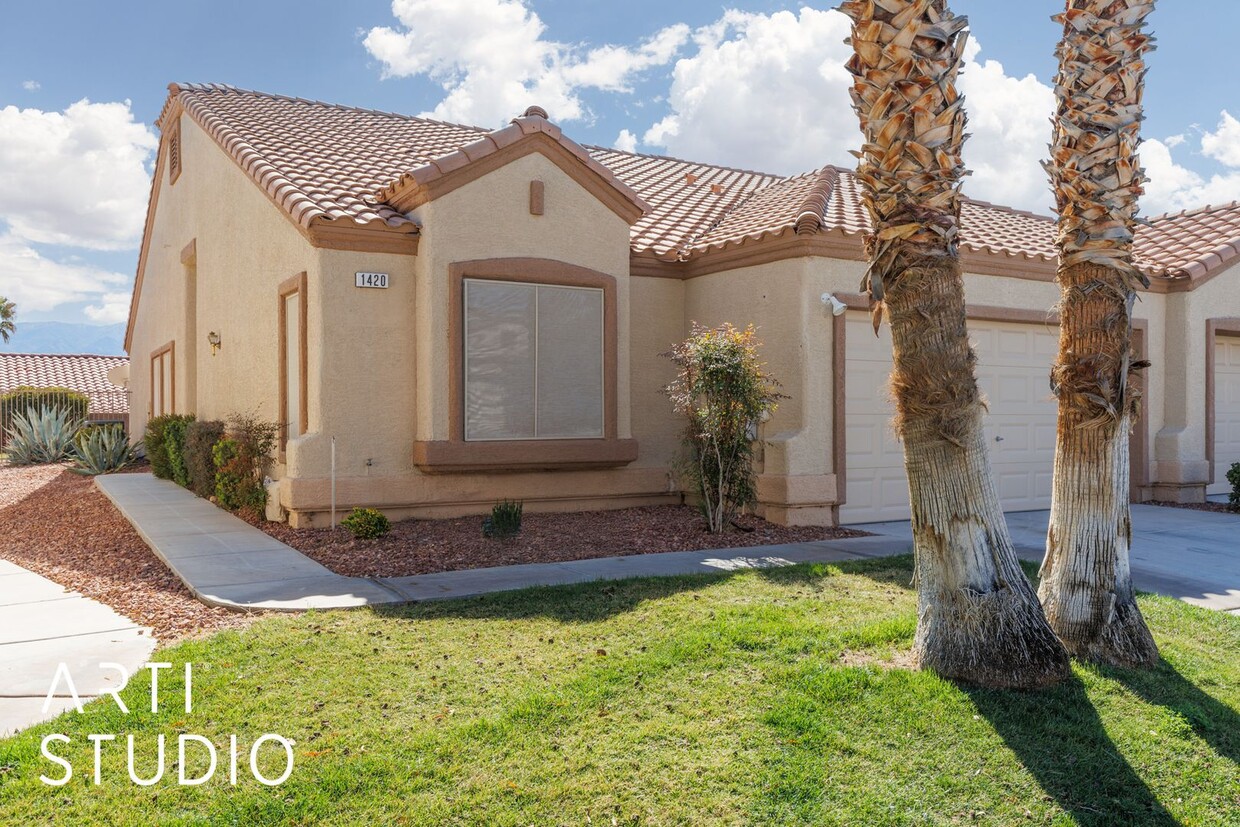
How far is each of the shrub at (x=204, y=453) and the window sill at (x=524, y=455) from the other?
14.0 feet

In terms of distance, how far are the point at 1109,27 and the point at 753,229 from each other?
6.25 metres

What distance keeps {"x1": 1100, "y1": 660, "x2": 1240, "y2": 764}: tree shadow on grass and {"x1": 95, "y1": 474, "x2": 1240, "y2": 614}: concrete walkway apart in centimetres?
237

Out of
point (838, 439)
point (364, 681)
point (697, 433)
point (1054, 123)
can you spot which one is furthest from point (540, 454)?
point (1054, 123)

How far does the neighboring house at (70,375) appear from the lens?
34719mm

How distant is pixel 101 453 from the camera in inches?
729

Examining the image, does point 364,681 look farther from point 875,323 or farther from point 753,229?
point 753,229

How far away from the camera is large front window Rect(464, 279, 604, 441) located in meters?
10.7

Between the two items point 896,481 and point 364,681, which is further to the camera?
point 896,481

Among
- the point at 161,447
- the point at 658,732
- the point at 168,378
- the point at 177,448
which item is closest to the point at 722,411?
the point at 658,732

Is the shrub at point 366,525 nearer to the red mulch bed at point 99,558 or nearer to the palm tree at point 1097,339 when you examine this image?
the red mulch bed at point 99,558

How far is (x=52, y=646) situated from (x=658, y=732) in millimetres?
4139

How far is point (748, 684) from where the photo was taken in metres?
4.99

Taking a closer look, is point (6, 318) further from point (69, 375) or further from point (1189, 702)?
point (1189, 702)

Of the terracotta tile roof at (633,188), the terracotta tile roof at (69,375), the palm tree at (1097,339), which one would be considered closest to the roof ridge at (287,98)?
the terracotta tile roof at (633,188)
